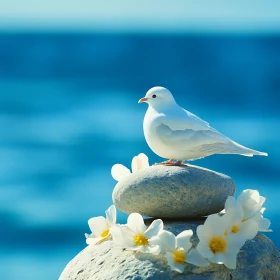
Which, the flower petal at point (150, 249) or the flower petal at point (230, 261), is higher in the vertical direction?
the flower petal at point (150, 249)

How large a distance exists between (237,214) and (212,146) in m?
0.28

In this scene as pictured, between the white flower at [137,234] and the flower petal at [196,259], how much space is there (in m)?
0.12

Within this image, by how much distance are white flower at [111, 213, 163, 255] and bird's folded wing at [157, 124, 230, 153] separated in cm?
31

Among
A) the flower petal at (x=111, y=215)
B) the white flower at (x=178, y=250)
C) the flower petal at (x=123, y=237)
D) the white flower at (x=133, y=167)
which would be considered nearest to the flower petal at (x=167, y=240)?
the white flower at (x=178, y=250)

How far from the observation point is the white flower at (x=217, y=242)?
229 centimetres

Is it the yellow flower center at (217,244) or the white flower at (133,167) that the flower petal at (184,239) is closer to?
the yellow flower center at (217,244)

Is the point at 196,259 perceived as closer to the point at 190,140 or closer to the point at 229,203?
the point at 229,203

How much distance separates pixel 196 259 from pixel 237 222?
21 cm

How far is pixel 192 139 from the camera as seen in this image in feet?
8.20

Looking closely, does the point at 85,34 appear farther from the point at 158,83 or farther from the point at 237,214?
the point at 237,214

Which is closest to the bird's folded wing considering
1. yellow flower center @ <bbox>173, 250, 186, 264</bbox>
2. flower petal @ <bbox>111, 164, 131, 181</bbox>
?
flower petal @ <bbox>111, 164, 131, 181</bbox>

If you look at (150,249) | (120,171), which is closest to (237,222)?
(150,249)

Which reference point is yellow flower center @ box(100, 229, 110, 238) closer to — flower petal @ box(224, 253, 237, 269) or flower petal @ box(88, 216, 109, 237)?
flower petal @ box(88, 216, 109, 237)

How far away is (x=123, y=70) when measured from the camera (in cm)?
1073
